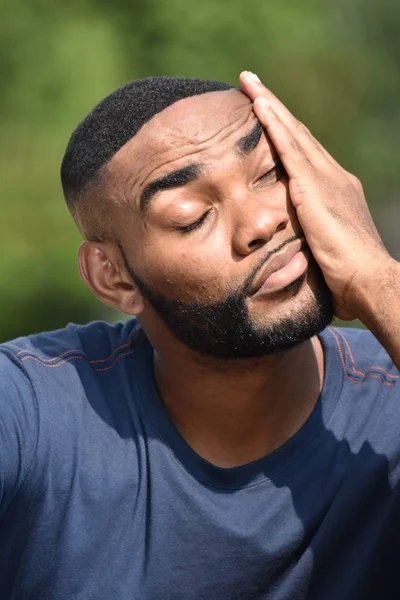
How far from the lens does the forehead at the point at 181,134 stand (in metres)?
3.40

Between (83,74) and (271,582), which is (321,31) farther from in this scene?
(271,582)

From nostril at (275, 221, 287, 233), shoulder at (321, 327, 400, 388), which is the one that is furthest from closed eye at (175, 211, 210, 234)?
shoulder at (321, 327, 400, 388)

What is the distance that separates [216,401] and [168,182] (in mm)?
739

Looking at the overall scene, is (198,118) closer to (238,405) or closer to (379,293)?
(379,293)

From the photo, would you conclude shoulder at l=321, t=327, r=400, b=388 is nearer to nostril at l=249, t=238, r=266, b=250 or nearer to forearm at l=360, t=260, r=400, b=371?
forearm at l=360, t=260, r=400, b=371

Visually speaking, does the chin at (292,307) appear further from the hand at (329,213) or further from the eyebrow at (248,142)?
the eyebrow at (248,142)

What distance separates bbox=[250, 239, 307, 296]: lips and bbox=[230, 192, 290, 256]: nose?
0.05 meters

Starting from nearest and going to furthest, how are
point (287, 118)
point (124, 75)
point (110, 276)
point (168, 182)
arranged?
point (168, 182) < point (287, 118) < point (110, 276) < point (124, 75)

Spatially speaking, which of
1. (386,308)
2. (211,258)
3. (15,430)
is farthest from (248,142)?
(15,430)

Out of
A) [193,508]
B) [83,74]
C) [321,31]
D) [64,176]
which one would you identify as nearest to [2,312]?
[83,74]

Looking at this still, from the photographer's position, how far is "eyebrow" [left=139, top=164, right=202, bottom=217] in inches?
132

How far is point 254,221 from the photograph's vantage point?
329 centimetres

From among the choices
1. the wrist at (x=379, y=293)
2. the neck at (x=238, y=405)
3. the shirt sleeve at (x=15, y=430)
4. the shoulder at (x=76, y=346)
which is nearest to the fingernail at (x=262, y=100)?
the wrist at (x=379, y=293)

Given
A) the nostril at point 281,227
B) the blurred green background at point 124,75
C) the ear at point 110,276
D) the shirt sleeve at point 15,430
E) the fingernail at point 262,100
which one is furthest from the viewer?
the blurred green background at point 124,75
